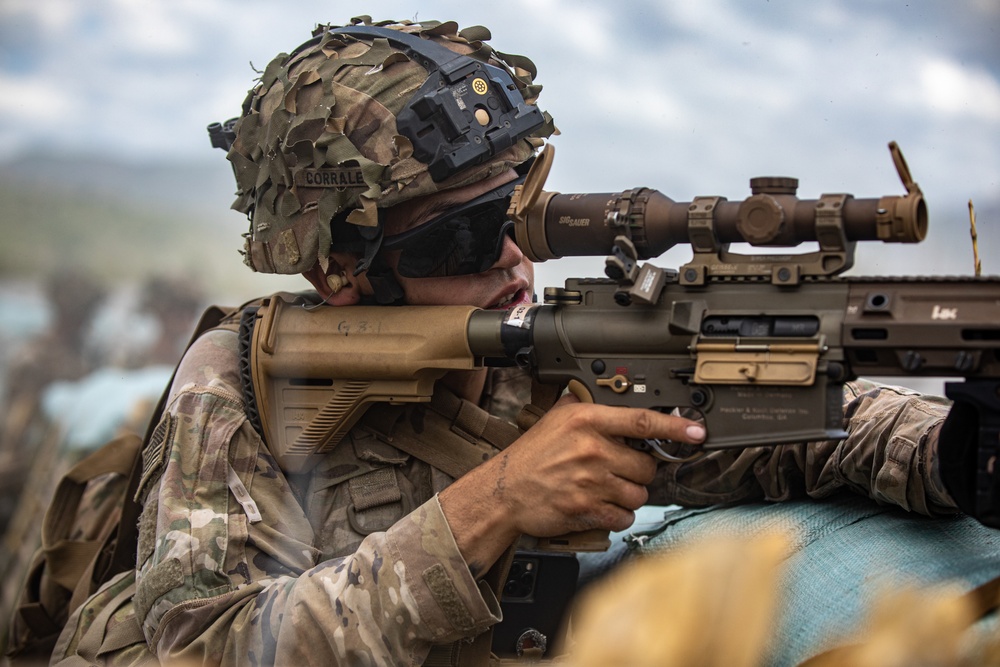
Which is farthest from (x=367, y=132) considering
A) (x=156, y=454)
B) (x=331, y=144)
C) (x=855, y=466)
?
(x=855, y=466)

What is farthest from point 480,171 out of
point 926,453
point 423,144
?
point 926,453

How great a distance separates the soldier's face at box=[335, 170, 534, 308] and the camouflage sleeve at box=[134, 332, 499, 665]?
59cm

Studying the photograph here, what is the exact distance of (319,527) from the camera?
2982mm

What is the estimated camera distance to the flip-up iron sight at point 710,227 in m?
2.18

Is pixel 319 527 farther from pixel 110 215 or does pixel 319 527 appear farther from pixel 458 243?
pixel 110 215

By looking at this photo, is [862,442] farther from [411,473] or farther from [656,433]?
[411,473]

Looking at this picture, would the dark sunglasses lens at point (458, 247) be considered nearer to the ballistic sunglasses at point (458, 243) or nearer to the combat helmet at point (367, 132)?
the ballistic sunglasses at point (458, 243)

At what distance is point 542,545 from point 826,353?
856mm

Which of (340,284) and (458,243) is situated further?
(340,284)

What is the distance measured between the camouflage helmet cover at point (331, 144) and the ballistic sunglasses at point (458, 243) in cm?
9

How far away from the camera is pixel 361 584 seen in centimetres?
254

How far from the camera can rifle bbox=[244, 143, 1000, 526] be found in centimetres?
211

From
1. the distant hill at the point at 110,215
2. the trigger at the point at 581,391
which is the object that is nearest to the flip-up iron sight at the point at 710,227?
the trigger at the point at 581,391

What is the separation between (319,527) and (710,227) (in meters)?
1.37
